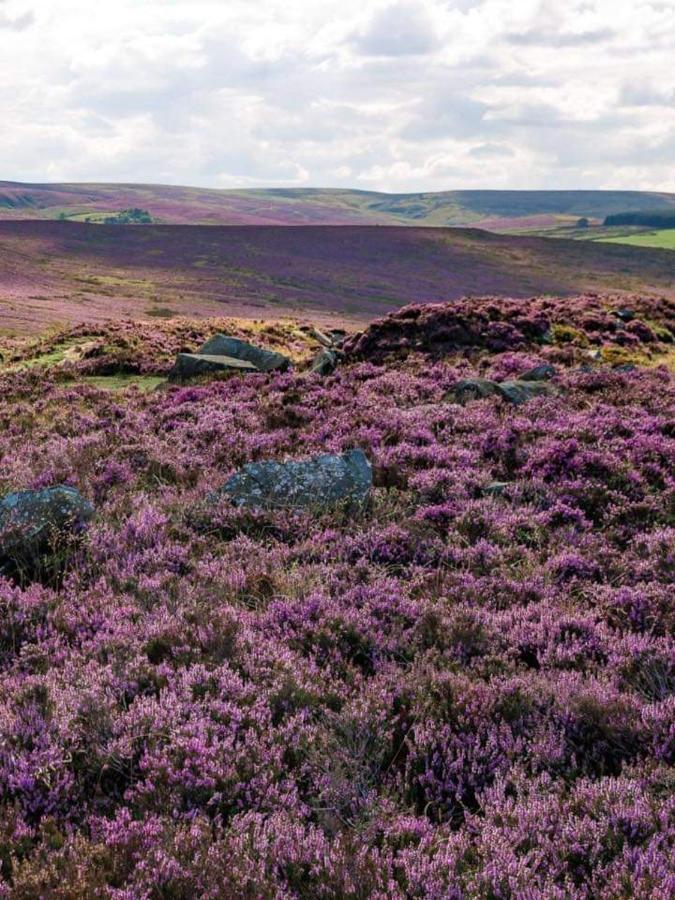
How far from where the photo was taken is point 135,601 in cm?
695

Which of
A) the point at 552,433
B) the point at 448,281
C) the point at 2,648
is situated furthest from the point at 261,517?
the point at 448,281

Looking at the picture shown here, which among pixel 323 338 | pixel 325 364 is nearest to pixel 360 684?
pixel 325 364

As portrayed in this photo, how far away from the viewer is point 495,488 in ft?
33.4

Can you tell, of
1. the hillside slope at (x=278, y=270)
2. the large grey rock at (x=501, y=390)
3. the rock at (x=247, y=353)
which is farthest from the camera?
the hillside slope at (x=278, y=270)

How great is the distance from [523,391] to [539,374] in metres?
2.16

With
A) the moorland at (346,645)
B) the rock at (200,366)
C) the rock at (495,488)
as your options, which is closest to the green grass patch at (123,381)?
the rock at (200,366)

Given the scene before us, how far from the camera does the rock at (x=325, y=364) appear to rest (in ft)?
66.2

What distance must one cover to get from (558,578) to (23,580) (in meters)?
5.36

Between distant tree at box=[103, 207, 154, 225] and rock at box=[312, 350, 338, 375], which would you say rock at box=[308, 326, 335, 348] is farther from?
distant tree at box=[103, 207, 154, 225]

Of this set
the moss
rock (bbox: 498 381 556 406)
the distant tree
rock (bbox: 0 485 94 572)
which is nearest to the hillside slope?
the moss

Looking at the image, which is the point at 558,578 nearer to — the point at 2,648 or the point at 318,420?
the point at 2,648

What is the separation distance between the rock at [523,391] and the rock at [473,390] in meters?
0.20

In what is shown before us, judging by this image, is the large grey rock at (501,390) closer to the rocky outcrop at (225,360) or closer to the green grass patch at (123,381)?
the rocky outcrop at (225,360)

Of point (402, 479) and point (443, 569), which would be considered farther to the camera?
point (402, 479)
